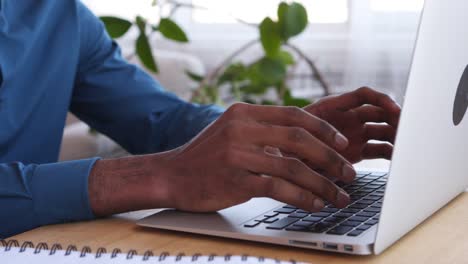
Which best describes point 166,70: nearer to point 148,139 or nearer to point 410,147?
point 148,139

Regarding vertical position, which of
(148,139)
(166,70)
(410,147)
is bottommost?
(166,70)

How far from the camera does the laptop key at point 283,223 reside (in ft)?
2.41

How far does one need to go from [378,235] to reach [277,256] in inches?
3.5

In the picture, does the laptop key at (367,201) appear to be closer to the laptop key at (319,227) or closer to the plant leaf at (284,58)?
the laptop key at (319,227)

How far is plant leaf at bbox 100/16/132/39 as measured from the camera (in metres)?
1.65

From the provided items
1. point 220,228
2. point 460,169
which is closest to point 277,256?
point 220,228

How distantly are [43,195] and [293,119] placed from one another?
0.92ft

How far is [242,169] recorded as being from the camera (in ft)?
2.53

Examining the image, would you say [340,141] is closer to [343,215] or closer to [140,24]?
[343,215]

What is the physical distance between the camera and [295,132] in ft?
2.47

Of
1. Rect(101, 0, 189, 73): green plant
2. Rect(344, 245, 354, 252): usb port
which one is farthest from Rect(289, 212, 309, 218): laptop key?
Rect(101, 0, 189, 73): green plant

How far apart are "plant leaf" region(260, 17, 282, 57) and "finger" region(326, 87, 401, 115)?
0.95 metres

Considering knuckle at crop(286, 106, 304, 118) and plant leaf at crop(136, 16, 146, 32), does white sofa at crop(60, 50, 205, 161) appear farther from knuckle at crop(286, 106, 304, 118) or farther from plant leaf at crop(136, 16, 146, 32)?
knuckle at crop(286, 106, 304, 118)

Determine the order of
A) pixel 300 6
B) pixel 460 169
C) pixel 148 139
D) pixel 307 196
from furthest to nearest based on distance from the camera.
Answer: pixel 300 6 < pixel 148 139 < pixel 460 169 < pixel 307 196
